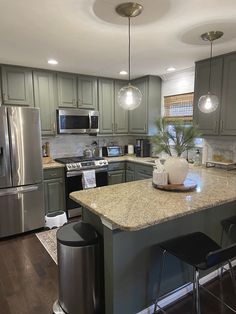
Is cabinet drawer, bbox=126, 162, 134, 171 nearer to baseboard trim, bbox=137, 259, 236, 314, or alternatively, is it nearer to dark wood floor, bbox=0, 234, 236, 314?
dark wood floor, bbox=0, 234, 236, 314

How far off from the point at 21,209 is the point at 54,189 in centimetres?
58

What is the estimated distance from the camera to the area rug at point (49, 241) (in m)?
2.76

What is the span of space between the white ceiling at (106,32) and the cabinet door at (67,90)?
456 millimetres

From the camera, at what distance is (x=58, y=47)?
2.62 metres

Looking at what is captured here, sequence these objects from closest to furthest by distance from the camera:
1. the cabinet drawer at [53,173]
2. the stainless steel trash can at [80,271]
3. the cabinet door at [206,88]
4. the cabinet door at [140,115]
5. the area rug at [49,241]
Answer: the stainless steel trash can at [80,271], the area rug at [49,241], the cabinet door at [206,88], the cabinet drawer at [53,173], the cabinet door at [140,115]

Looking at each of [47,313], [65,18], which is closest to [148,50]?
[65,18]

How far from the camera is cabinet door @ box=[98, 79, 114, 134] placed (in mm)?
4254

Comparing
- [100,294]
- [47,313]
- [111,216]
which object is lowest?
[47,313]

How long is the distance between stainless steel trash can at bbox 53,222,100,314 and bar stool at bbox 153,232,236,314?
493 mm

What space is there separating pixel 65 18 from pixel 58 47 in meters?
0.74

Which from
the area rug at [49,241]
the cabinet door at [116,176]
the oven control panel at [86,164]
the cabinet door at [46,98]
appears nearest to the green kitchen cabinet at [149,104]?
the cabinet door at [116,176]

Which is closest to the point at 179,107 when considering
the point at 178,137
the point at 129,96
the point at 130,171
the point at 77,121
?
the point at 130,171

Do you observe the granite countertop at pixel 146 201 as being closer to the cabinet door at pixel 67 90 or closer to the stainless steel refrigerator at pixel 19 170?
the stainless steel refrigerator at pixel 19 170

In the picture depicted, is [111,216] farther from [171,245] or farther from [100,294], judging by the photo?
[100,294]
